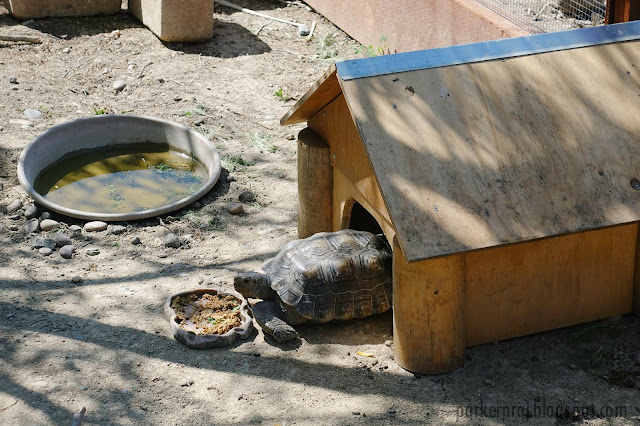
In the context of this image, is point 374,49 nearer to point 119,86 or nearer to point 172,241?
point 119,86

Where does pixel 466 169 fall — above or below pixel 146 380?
above

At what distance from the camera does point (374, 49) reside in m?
9.73

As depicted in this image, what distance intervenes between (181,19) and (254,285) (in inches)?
206

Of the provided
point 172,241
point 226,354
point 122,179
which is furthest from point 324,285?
point 122,179

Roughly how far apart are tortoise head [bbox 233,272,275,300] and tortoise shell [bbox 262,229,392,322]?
2.8 inches

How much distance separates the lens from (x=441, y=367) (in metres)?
4.49

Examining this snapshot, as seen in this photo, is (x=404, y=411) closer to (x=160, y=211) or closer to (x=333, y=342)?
(x=333, y=342)

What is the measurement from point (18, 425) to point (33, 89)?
194 inches

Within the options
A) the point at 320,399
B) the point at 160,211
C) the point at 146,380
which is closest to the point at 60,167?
the point at 160,211

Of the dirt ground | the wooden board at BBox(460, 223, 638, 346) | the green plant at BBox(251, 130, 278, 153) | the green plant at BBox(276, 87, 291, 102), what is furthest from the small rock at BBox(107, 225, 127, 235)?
the green plant at BBox(276, 87, 291, 102)

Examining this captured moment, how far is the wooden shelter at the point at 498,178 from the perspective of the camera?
13.6ft

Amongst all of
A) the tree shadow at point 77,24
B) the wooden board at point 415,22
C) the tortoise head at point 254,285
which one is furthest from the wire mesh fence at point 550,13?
the tree shadow at point 77,24

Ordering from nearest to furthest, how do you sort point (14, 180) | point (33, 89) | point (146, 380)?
point (146, 380)
point (14, 180)
point (33, 89)

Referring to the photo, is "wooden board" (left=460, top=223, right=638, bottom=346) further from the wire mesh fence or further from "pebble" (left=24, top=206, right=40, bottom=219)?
"pebble" (left=24, top=206, right=40, bottom=219)
